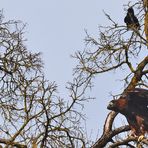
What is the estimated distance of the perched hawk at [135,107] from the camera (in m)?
8.78

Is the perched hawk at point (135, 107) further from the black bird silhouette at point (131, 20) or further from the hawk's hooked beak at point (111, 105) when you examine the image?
the black bird silhouette at point (131, 20)

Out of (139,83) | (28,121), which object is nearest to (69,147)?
(28,121)

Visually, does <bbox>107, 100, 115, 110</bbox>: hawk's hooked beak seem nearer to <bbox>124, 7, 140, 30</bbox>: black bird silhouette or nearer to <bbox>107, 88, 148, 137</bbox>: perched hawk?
<bbox>107, 88, 148, 137</bbox>: perched hawk

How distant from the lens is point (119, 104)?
28.9 feet

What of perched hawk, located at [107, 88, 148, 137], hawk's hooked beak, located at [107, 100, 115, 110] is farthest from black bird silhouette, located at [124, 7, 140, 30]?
hawk's hooked beak, located at [107, 100, 115, 110]

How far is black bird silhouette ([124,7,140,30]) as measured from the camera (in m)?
13.5

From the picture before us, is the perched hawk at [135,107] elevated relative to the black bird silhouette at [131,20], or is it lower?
lower

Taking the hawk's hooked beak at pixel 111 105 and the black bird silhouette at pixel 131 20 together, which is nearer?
the hawk's hooked beak at pixel 111 105

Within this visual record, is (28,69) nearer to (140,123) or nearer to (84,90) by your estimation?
(84,90)

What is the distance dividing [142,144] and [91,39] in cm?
581

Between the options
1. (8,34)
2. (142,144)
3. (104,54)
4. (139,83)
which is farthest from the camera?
(8,34)

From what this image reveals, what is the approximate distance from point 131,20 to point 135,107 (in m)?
5.43

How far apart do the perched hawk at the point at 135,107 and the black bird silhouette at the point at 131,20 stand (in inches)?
187

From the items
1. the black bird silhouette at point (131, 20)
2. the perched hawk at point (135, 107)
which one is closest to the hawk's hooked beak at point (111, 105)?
the perched hawk at point (135, 107)
